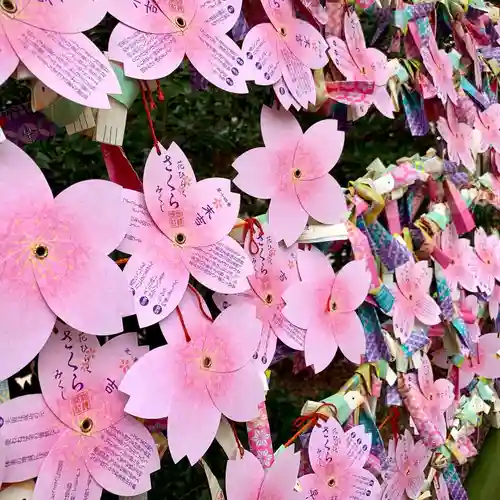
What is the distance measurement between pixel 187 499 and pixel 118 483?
481 mm

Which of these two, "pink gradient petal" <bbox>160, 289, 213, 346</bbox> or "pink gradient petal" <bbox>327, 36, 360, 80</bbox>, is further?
"pink gradient petal" <bbox>327, 36, 360, 80</bbox>

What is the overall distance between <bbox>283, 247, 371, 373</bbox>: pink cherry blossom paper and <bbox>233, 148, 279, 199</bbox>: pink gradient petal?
7 cm

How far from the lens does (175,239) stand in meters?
0.36

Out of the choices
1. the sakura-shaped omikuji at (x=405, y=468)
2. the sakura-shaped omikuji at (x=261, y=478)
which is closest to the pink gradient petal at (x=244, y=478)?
the sakura-shaped omikuji at (x=261, y=478)

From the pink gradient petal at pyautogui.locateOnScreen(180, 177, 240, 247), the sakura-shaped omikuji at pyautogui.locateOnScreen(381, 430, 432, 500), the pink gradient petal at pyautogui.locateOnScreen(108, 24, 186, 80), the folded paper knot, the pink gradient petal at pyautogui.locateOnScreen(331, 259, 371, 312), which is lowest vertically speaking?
the sakura-shaped omikuji at pyautogui.locateOnScreen(381, 430, 432, 500)

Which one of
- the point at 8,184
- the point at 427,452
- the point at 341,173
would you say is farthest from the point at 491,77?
the point at 8,184

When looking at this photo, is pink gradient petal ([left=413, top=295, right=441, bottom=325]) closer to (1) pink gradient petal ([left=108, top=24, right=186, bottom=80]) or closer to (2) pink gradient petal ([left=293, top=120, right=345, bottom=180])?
(2) pink gradient petal ([left=293, top=120, right=345, bottom=180])

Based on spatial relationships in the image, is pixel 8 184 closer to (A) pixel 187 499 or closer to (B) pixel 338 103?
(B) pixel 338 103

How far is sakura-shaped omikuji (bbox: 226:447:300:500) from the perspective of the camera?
39cm

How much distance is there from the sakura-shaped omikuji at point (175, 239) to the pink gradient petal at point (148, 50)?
0.16 feet

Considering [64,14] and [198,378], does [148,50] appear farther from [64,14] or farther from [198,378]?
[198,378]

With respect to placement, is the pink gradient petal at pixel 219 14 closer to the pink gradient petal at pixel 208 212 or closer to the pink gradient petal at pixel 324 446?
the pink gradient petal at pixel 208 212

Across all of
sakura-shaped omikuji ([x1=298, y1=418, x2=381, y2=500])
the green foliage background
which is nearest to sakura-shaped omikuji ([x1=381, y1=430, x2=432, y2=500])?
sakura-shaped omikuji ([x1=298, y1=418, x2=381, y2=500])

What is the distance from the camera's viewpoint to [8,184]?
28 centimetres
